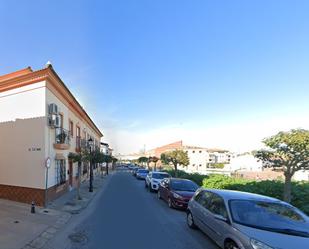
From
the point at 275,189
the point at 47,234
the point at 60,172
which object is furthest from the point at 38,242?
the point at 60,172

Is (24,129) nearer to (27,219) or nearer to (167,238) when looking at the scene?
(27,219)

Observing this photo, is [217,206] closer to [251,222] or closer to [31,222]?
[251,222]

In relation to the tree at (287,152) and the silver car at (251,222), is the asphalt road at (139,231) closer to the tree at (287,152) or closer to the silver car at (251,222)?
the silver car at (251,222)

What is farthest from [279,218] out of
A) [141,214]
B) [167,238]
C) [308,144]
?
[141,214]

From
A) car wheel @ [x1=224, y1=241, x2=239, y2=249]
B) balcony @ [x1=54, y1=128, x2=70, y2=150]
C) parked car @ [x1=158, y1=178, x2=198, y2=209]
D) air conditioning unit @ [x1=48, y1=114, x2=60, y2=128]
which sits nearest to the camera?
car wheel @ [x1=224, y1=241, x2=239, y2=249]

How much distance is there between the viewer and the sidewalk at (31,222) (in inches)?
302

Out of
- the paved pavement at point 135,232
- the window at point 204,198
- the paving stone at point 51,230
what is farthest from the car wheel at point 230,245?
the paving stone at point 51,230

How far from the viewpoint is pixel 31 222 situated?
10031 millimetres

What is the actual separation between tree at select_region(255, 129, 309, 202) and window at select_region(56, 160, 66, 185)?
36.2 ft

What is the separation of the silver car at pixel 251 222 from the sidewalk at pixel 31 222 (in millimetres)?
4328

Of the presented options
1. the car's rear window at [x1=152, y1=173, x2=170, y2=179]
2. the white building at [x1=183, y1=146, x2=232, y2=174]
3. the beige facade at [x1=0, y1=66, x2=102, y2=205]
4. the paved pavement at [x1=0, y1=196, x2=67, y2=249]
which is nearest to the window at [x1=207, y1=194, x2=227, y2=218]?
the paved pavement at [x1=0, y1=196, x2=67, y2=249]

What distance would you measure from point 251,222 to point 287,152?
14.7 feet

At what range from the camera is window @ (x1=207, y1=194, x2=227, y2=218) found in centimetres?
707

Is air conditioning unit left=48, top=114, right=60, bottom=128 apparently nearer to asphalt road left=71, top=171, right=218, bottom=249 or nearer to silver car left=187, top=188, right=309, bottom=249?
asphalt road left=71, top=171, right=218, bottom=249
